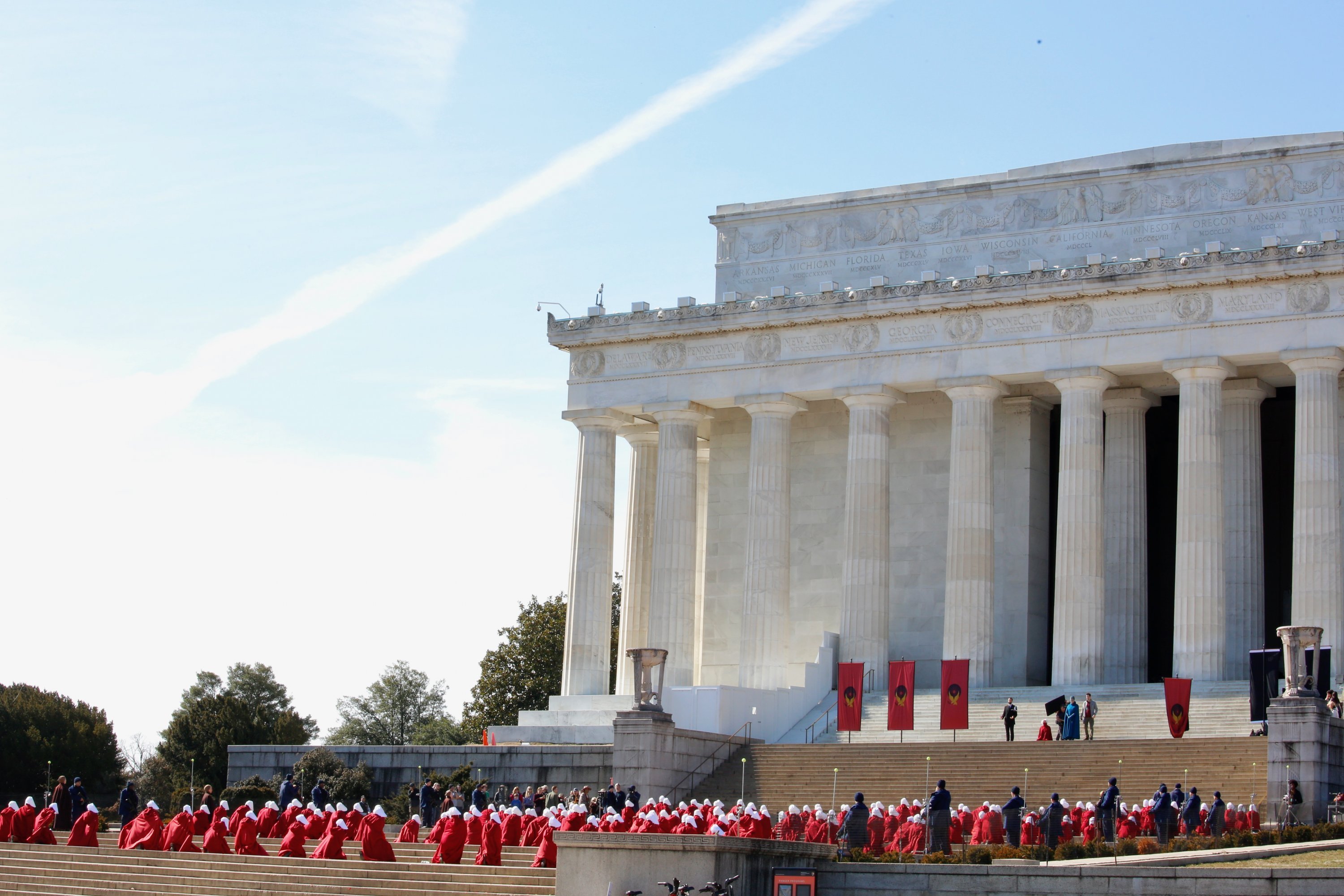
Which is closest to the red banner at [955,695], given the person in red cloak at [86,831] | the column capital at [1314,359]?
the column capital at [1314,359]

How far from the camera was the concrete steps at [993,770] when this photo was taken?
42.5m

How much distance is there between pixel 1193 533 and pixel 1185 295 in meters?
6.68

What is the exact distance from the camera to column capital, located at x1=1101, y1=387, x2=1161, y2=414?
2277 inches

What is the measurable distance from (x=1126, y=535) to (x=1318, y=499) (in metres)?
7.07

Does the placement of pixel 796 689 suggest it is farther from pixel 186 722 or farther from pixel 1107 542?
pixel 186 722

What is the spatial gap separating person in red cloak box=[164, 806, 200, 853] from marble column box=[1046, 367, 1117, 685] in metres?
25.9

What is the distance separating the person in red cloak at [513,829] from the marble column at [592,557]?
72.5 ft

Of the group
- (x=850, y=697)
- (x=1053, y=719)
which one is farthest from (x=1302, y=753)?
(x=850, y=697)

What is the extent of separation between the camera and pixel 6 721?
78688mm

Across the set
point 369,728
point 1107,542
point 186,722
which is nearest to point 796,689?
point 1107,542

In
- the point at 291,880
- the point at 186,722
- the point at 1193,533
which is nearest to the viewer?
the point at 291,880

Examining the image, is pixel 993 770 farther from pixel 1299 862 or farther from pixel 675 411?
pixel 675 411

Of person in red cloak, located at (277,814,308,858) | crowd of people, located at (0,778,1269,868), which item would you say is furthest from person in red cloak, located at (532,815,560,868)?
person in red cloak, located at (277,814,308,858)

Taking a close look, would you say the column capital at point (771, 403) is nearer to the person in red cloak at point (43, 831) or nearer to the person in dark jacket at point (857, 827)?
the person in dark jacket at point (857, 827)
